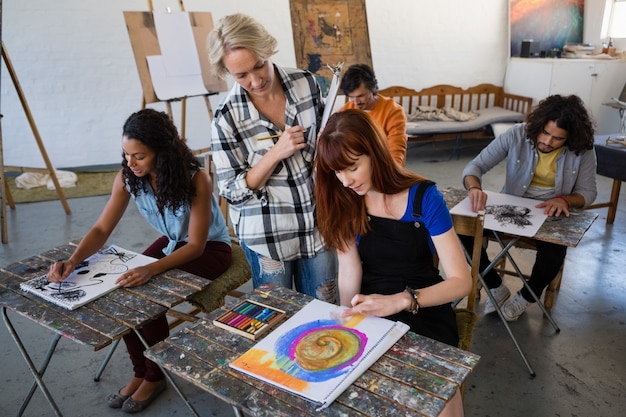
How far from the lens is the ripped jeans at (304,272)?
1841 mm

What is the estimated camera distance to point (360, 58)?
447 centimetres

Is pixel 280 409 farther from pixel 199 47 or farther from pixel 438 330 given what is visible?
pixel 199 47

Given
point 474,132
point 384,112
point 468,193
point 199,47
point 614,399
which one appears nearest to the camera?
point 614,399

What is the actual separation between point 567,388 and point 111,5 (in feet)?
17.7

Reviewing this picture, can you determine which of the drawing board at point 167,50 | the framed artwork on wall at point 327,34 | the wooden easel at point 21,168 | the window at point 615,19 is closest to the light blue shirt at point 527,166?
the framed artwork on wall at point 327,34

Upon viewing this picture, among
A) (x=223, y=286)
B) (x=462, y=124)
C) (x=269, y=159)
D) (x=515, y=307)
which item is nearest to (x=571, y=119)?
(x=515, y=307)

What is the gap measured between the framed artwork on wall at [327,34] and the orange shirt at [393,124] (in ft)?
4.39

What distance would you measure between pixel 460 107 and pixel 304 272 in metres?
5.63

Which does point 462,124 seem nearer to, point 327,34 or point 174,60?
point 327,34

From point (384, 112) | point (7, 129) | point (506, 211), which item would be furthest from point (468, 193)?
point (7, 129)

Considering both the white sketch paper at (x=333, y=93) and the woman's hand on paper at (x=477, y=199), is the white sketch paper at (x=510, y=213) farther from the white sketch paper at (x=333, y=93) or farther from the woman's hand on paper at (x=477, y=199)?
the white sketch paper at (x=333, y=93)

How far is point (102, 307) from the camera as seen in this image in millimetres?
1649

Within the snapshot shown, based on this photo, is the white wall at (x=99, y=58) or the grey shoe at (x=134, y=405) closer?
the grey shoe at (x=134, y=405)

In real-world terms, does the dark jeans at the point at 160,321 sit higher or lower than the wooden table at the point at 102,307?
lower
